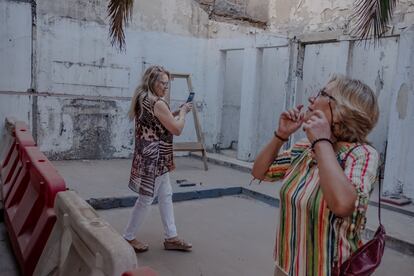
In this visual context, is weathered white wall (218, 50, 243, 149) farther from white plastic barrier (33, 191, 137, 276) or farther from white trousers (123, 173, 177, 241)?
white plastic barrier (33, 191, 137, 276)

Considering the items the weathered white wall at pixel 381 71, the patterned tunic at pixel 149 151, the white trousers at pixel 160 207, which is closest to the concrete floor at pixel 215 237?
the white trousers at pixel 160 207

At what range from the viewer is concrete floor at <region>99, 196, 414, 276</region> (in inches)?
136

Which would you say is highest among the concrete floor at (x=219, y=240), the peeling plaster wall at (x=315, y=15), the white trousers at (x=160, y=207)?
the peeling plaster wall at (x=315, y=15)

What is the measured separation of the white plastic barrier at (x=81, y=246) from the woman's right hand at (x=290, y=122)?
2.58 ft

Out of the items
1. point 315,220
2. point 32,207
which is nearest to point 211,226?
point 32,207

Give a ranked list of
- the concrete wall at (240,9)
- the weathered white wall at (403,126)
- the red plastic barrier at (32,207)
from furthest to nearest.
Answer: the concrete wall at (240,9) < the weathered white wall at (403,126) < the red plastic barrier at (32,207)

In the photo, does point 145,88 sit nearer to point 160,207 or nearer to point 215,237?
point 160,207

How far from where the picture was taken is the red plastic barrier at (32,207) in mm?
2574

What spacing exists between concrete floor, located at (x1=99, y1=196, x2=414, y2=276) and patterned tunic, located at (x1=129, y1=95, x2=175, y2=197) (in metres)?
0.69

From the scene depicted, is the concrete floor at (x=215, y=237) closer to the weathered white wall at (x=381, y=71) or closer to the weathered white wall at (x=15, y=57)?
the weathered white wall at (x=381, y=71)

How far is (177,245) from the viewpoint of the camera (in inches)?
145

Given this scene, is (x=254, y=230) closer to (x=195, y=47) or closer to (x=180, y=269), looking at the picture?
(x=180, y=269)

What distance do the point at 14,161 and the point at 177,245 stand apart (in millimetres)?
2005

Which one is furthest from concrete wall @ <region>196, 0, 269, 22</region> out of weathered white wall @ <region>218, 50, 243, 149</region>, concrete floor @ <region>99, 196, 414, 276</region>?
concrete floor @ <region>99, 196, 414, 276</region>
